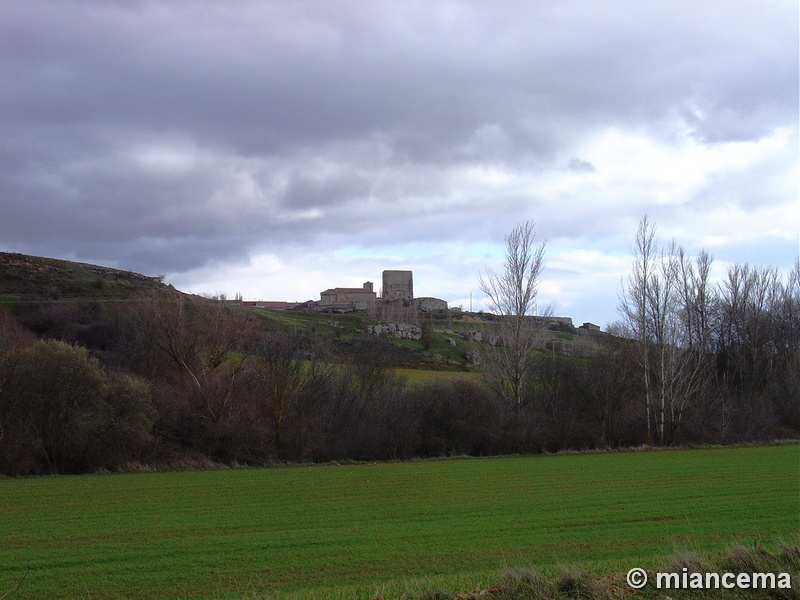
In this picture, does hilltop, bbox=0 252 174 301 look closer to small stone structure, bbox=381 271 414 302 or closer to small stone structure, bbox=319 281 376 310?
small stone structure, bbox=319 281 376 310

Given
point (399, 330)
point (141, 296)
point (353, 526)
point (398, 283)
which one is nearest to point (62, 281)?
point (141, 296)

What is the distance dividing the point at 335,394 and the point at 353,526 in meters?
27.7

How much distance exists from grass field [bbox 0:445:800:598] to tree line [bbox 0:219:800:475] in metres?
4.22

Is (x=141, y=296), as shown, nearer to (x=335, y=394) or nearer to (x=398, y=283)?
(x=335, y=394)

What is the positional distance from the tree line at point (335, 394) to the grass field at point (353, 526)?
4.22 meters

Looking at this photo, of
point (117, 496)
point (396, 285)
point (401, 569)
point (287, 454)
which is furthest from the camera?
point (396, 285)

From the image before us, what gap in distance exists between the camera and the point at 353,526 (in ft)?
60.3

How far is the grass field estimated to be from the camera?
40.5 ft

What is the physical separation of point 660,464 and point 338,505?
22299 mm

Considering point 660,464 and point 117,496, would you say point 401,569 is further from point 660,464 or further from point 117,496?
point 660,464

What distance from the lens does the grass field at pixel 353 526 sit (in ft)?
40.5

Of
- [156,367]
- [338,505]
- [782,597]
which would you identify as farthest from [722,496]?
[156,367]

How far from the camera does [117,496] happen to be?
24.9 m
